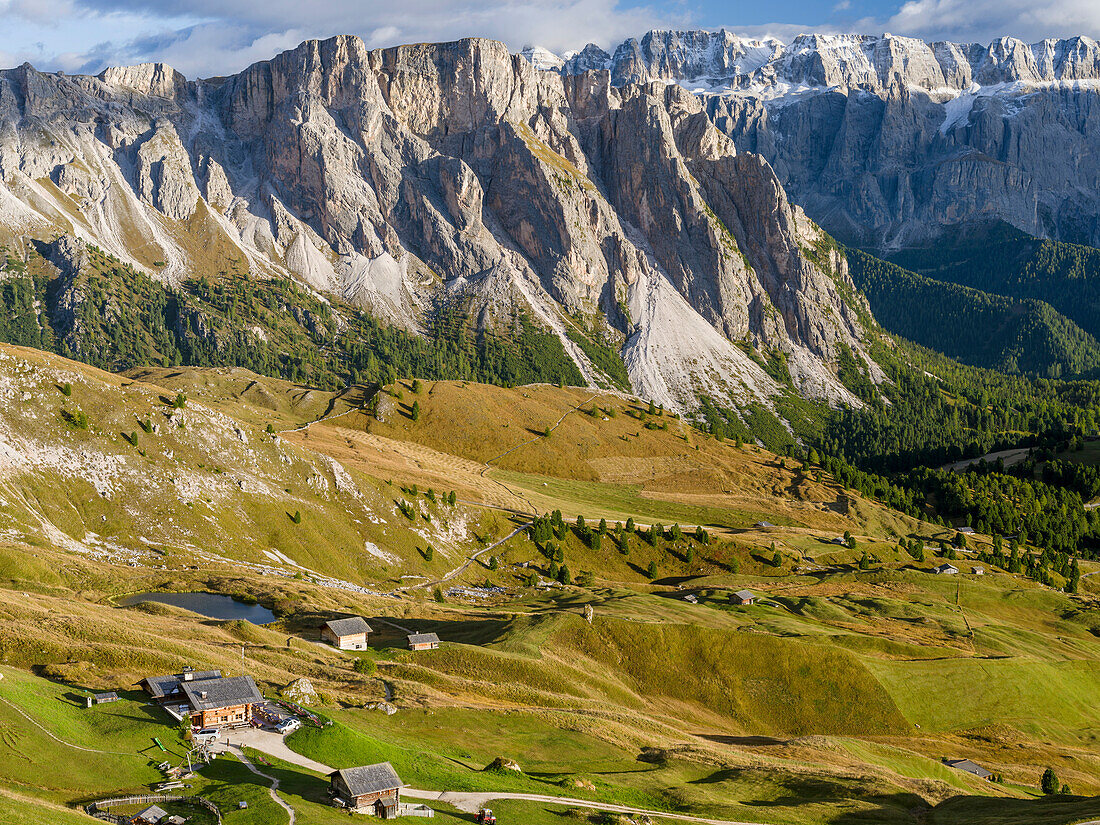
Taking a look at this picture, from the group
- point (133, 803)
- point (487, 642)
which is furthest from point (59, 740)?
point (487, 642)

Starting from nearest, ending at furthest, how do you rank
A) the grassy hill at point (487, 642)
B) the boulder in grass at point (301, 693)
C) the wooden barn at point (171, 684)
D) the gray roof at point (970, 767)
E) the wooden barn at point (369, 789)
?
the wooden barn at point (369, 789) → the wooden barn at point (171, 684) → the grassy hill at point (487, 642) → the boulder in grass at point (301, 693) → the gray roof at point (970, 767)

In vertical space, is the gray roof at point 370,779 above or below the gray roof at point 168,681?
below

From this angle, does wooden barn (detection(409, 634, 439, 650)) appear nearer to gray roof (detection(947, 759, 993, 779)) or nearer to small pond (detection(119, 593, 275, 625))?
small pond (detection(119, 593, 275, 625))

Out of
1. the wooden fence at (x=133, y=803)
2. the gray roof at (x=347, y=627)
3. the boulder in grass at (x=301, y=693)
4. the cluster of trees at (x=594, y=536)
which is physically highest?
the wooden fence at (x=133, y=803)

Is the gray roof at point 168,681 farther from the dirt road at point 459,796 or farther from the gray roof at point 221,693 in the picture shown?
the dirt road at point 459,796

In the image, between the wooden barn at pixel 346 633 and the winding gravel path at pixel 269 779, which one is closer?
the winding gravel path at pixel 269 779

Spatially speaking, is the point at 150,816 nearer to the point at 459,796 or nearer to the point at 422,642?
the point at 459,796

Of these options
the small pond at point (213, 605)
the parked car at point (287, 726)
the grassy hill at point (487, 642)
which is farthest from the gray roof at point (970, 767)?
the small pond at point (213, 605)

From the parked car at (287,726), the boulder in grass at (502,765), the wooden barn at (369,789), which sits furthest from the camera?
the boulder in grass at (502,765)
